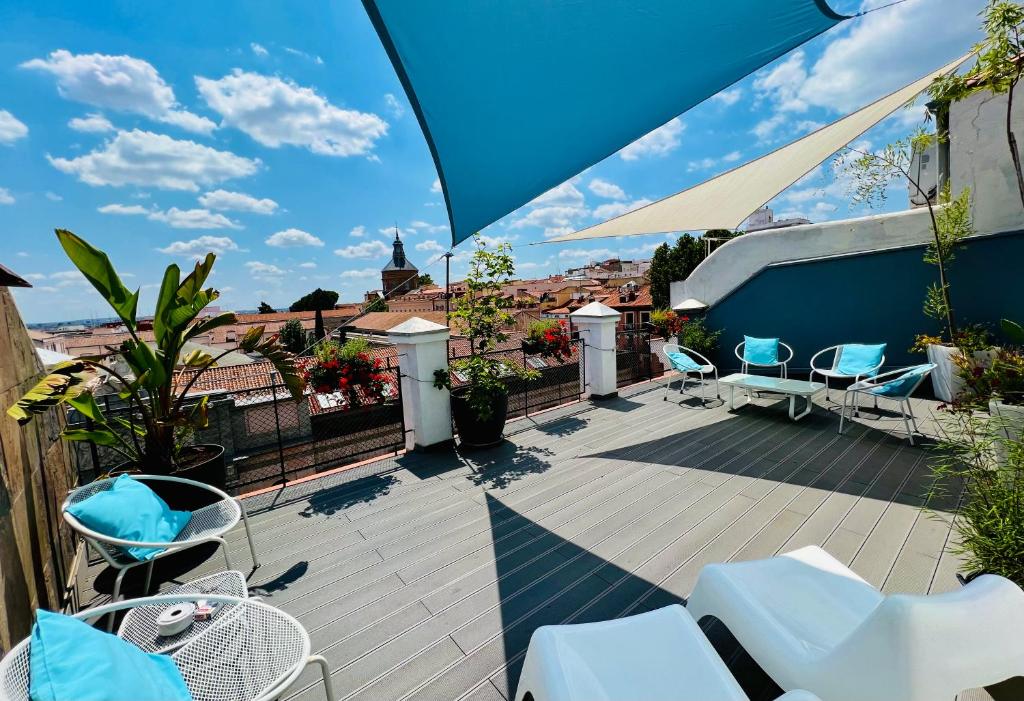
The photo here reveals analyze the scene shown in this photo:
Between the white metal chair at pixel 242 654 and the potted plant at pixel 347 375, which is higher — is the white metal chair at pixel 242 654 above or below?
below

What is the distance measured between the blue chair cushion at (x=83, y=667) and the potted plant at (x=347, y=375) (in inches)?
126

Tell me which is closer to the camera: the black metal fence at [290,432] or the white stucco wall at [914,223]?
the black metal fence at [290,432]

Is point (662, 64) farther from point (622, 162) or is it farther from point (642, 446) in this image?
point (642, 446)

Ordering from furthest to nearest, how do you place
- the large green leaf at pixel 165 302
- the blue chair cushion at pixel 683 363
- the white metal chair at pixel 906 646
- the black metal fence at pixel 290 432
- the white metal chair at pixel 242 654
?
the blue chair cushion at pixel 683 363
the black metal fence at pixel 290 432
the large green leaf at pixel 165 302
the white metal chair at pixel 242 654
the white metal chair at pixel 906 646

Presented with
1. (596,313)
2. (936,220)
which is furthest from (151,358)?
(936,220)

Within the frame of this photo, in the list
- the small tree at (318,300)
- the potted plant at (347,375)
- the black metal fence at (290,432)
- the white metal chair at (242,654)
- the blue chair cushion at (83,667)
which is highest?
the small tree at (318,300)

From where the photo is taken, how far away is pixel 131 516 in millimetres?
2135

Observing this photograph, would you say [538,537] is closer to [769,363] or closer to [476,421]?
[476,421]

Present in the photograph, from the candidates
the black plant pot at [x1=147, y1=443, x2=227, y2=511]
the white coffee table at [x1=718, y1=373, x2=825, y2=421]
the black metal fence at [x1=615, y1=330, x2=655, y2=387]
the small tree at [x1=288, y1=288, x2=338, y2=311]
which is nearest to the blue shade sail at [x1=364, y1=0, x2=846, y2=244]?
the black plant pot at [x1=147, y1=443, x2=227, y2=511]

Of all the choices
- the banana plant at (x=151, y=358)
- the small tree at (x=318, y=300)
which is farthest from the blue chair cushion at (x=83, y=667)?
the small tree at (x=318, y=300)

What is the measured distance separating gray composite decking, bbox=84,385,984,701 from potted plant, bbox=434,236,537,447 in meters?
0.34

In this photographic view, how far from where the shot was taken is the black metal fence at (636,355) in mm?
7586

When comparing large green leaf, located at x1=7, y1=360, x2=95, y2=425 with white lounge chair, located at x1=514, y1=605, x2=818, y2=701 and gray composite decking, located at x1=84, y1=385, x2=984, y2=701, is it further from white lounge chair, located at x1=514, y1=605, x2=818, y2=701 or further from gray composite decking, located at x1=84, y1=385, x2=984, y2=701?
white lounge chair, located at x1=514, y1=605, x2=818, y2=701

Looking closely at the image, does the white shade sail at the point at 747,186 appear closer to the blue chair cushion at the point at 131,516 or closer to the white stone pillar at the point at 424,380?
the white stone pillar at the point at 424,380
